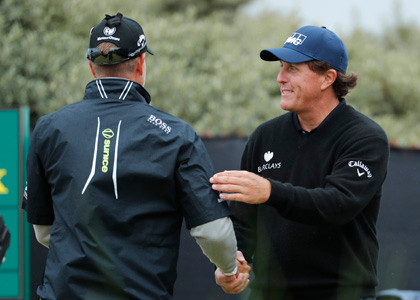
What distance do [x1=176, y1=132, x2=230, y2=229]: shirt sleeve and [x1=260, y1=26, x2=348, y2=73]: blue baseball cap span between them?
30.8 inches

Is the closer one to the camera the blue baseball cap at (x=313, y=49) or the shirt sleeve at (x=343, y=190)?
the shirt sleeve at (x=343, y=190)

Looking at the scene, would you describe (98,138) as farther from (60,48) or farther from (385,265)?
(60,48)

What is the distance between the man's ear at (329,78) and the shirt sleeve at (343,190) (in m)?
0.37

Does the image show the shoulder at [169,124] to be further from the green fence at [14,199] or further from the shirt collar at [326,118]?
the green fence at [14,199]

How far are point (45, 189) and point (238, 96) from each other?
639 centimetres

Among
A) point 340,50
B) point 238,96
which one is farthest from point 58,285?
point 238,96

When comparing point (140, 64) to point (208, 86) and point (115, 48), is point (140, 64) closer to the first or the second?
point (115, 48)

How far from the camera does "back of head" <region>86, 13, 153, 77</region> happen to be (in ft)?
8.41

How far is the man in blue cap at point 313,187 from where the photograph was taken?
268 cm

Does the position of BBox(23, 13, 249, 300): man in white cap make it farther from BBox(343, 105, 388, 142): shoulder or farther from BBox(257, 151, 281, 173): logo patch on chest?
BBox(343, 105, 388, 142): shoulder

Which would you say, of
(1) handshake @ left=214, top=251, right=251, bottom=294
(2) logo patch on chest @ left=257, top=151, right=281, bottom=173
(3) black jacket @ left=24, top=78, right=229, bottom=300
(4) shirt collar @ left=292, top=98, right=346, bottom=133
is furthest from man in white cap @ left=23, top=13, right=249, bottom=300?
(4) shirt collar @ left=292, top=98, right=346, bottom=133

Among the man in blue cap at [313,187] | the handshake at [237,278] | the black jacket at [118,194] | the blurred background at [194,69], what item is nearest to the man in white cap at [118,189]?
the black jacket at [118,194]

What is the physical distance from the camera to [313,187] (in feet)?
9.55

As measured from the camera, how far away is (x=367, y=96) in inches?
411
